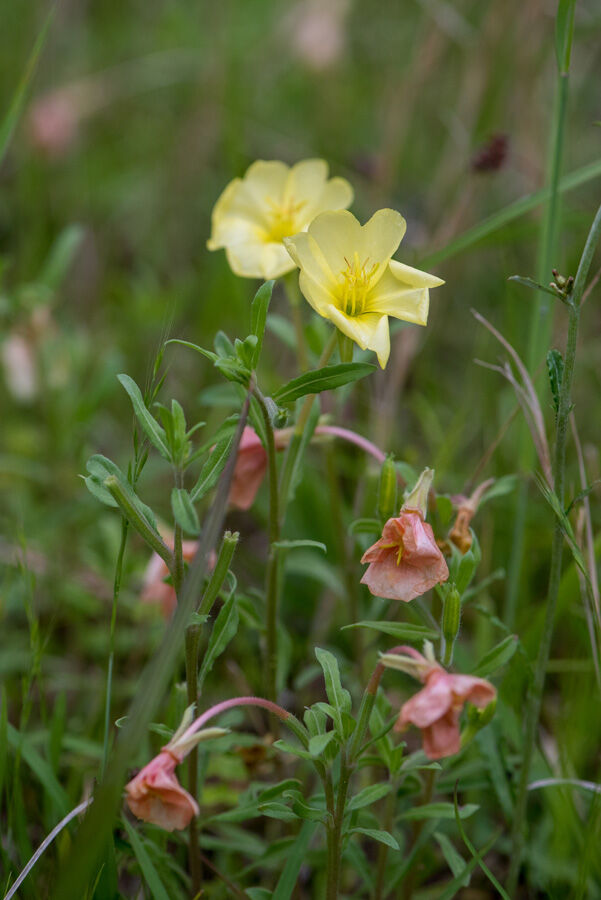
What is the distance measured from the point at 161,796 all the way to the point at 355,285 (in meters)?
0.70

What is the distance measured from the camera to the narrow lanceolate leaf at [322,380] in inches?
44.6

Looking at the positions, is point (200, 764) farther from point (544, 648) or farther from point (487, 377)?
point (487, 377)

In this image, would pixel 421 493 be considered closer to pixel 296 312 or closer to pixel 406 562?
pixel 406 562

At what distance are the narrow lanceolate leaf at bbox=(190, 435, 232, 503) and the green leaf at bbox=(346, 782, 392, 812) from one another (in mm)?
456

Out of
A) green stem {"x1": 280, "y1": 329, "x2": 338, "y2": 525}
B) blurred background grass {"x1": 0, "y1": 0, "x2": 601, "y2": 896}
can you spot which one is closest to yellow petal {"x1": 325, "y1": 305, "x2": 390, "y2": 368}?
green stem {"x1": 280, "y1": 329, "x2": 338, "y2": 525}

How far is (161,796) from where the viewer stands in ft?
3.29

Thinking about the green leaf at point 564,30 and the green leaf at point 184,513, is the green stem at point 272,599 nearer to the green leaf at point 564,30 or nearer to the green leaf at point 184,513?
the green leaf at point 184,513

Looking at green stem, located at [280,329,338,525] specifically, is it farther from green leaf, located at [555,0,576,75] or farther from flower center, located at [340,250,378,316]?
green leaf, located at [555,0,576,75]

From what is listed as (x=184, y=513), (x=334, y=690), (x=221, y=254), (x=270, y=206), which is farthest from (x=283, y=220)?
(x=221, y=254)

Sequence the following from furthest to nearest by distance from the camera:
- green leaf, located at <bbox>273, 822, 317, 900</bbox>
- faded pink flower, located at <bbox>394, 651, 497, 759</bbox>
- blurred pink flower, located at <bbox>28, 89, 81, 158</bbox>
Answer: blurred pink flower, located at <bbox>28, 89, 81, 158</bbox> < green leaf, located at <bbox>273, 822, 317, 900</bbox> < faded pink flower, located at <bbox>394, 651, 497, 759</bbox>

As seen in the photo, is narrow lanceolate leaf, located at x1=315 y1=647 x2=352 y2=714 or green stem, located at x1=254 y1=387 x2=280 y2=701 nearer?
narrow lanceolate leaf, located at x1=315 y1=647 x2=352 y2=714

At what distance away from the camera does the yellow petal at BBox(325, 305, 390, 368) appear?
1099mm

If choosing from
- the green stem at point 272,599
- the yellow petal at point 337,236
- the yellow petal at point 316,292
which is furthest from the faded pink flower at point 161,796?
the yellow petal at point 337,236

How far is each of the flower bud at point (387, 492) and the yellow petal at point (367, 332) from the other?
170 mm
